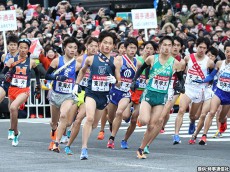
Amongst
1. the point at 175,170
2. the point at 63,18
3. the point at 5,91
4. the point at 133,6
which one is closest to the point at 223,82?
the point at 5,91

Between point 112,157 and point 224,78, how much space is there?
157 inches

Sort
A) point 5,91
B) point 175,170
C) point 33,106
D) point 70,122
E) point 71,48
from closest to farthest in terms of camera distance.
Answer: point 175,170, point 71,48, point 70,122, point 5,91, point 33,106

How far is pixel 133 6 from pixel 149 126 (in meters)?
21.9

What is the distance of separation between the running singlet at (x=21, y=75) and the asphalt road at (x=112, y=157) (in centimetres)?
113

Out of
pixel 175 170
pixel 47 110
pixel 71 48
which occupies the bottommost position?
pixel 47 110

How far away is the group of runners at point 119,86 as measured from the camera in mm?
16078

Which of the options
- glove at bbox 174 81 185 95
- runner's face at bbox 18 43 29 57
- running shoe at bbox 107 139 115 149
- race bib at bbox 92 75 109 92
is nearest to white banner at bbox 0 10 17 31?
runner's face at bbox 18 43 29 57

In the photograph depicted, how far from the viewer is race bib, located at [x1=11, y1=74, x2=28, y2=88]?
1862 cm

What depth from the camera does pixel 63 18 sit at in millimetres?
33031

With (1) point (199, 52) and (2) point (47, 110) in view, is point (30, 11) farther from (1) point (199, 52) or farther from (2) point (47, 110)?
(1) point (199, 52)

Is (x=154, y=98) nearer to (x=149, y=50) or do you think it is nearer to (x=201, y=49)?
(x=149, y=50)

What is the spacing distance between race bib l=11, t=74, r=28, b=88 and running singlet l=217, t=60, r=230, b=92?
372 centimetres

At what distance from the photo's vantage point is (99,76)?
16109mm

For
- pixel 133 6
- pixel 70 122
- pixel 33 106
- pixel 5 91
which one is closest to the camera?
pixel 70 122
